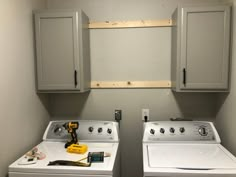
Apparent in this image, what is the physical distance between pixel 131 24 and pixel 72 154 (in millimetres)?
1458

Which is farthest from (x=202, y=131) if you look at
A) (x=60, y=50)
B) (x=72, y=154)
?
(x=60, y=50)

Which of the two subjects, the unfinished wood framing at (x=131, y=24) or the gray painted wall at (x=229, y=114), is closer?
the gray painted wall at (x=229, y=114)

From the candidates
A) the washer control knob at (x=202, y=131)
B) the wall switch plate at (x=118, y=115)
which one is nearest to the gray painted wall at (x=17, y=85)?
the wall switch plate at (x=118, y=115)

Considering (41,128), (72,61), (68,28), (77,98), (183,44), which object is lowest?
(41,128)

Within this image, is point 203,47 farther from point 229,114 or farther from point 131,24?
point 131,24

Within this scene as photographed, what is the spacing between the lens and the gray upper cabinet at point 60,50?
2.01m

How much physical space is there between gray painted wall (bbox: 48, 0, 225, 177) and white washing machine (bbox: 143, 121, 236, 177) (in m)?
0.35

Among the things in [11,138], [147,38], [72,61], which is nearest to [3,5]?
[72,61]

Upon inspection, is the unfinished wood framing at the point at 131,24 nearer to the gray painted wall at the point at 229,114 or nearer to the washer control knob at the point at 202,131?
the gray painted wall at the point at 229,114

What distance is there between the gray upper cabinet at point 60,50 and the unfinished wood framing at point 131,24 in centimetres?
28

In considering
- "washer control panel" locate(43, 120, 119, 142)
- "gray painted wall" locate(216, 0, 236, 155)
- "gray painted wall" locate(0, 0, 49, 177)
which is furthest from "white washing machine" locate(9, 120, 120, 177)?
"gray painted wall" locate(216, 0, 236, 155)

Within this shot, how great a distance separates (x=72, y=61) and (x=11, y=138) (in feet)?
2.80

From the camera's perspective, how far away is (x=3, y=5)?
160cm

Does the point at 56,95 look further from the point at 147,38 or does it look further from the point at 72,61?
the point at 147,38
